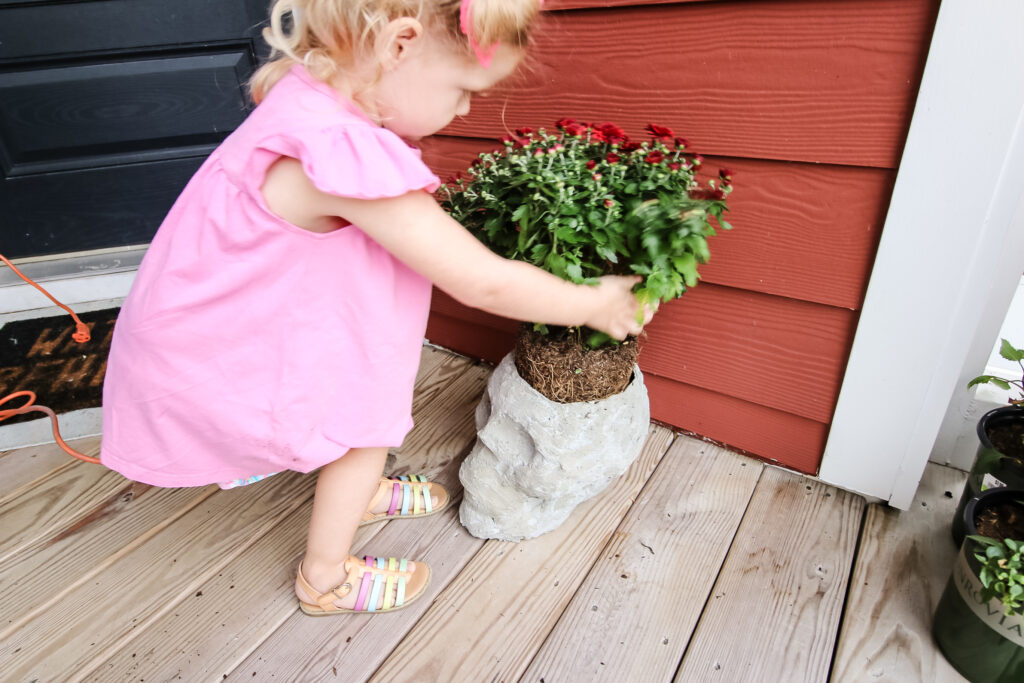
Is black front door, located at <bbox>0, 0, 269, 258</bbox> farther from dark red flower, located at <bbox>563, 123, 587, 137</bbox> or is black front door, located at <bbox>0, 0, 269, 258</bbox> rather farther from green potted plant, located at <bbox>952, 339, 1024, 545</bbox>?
green potted plant, located at <bbox>952, 339, 1024, 545</bbox>

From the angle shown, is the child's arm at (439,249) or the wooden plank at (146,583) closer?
the child's arm at (439,249)

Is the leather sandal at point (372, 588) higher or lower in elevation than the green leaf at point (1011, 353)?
lower

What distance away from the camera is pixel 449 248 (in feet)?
2.60

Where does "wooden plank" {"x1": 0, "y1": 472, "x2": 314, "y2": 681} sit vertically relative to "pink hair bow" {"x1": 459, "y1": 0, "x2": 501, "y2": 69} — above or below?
below

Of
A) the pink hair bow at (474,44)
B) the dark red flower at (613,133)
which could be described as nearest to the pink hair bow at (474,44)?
the pink hair bow at (474,44)

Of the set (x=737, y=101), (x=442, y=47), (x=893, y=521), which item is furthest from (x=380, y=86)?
(x=893, y=521)

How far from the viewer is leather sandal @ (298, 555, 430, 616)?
→ 1.06 metres

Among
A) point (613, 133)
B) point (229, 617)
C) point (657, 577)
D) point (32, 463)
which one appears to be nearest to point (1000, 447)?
point (657, 577)

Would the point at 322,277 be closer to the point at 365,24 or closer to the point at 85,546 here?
the point at 365,24

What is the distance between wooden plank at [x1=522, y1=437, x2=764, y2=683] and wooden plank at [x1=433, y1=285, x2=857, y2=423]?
185 mm

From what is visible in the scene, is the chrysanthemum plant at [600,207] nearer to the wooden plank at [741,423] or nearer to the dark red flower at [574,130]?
the dark red flower at [574,130]

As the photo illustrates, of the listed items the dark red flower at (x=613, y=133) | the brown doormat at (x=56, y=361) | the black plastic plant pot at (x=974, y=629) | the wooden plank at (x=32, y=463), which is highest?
the dark red flower at (x=613, y=133)

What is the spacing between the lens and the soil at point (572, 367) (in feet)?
3.55

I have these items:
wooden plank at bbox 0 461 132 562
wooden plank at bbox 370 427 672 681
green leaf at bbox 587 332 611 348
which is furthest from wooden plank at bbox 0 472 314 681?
green leaf at bbox 587 332 611 348
